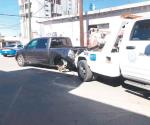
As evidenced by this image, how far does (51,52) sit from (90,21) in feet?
31.9

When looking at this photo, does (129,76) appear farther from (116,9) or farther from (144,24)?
(116,9)

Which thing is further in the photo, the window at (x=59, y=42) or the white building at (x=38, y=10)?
the white building at (x=38, y=10)

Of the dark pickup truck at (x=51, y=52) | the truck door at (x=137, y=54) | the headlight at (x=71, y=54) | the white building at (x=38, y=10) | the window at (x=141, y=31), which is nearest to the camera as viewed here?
the truck door at (x=137, y=54)

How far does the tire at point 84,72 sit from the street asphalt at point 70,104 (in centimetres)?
22

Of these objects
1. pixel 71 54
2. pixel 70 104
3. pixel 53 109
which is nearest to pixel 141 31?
pixel 70 104

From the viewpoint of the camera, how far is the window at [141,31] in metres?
6.72

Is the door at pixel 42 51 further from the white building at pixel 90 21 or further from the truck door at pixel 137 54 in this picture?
the truck door at pixel 137 54

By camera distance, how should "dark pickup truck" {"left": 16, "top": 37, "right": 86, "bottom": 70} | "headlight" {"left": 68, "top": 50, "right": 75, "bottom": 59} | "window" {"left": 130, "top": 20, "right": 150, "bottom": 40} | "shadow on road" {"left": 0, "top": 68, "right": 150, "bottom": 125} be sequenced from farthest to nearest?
"dark pickup truck" {"left": 16, "top": 37, "right": 86, "bottom": 70}
"headlight" {"left": 68, "top": 50, "right": 75, "bottom": 59}
"window" {"left": 130, "top": 20, "right": 150, "bottom": 40}
"shadow on road" {"left": 0, "top": 68, "right": 150, "bottom": 125}

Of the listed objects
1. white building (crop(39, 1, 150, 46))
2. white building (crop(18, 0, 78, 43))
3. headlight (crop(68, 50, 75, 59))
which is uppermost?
white building (crop(18, 0, 78, 43))

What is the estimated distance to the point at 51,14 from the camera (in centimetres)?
4312

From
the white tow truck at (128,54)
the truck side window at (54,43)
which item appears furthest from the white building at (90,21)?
the white tow truck at (128,54)

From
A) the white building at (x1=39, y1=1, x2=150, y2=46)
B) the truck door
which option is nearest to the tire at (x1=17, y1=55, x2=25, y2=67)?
the white building at (x1=39, y1=1, x2=150, y2=46)

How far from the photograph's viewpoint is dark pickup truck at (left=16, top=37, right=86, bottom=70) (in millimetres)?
11835

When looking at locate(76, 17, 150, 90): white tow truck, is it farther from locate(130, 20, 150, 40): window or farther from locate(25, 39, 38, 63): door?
locate(25, 39, 38, 63): door
